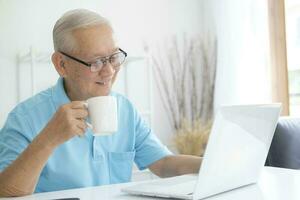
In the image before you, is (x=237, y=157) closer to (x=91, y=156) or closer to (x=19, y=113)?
(x=91, y=156)

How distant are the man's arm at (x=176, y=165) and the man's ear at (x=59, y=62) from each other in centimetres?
46

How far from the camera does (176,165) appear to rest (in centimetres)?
141

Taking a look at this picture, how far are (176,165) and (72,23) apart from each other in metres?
0.57

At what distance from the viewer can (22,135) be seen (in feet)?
4.18

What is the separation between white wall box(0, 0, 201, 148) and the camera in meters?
2.99

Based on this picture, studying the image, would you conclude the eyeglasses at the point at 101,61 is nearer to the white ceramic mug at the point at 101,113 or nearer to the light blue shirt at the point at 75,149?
the light blue shirt at the point at 75,149

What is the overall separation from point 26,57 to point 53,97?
1722mm

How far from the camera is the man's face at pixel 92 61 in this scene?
4.32 feet

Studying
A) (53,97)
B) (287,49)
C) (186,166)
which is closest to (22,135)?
(53,97)

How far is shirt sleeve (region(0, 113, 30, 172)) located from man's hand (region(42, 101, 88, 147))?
0.68ft

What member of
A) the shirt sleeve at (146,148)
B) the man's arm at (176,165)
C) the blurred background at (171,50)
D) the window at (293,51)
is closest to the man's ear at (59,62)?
the shirt sleeve at (146,148)

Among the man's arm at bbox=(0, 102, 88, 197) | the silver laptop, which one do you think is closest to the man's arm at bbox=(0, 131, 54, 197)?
the man's arm at bbox=(0, 102, 88, 197)

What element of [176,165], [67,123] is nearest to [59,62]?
[67,123]

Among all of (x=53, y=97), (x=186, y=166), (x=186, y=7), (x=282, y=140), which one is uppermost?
(x=186, y=7)
